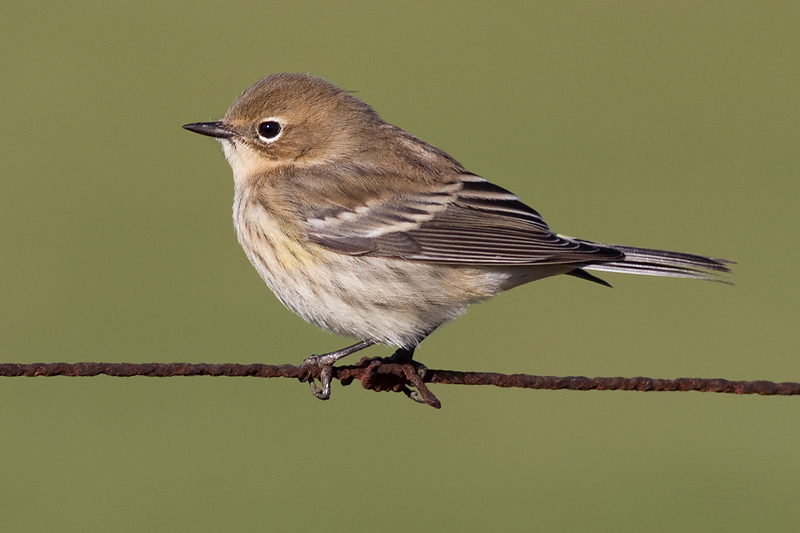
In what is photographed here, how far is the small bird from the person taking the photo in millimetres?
4797

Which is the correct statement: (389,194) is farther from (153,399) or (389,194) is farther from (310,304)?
(153,399)

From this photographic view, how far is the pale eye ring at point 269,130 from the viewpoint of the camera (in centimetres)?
568

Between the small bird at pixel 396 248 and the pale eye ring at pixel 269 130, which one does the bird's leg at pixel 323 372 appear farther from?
the pale eye ring at pixel 269 130

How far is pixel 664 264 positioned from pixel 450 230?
111 centimetres

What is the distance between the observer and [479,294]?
4.99m

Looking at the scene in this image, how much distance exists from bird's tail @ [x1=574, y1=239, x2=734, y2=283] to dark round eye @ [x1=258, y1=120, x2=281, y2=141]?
6.77 feet

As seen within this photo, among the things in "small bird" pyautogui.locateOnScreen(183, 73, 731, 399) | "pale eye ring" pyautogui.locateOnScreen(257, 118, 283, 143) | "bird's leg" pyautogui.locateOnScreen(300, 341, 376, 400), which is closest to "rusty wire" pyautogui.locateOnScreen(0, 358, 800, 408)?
"bird's leg" pyautogui.locateOnScreen(300, 341, 376, 400)

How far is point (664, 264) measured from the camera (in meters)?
4.71

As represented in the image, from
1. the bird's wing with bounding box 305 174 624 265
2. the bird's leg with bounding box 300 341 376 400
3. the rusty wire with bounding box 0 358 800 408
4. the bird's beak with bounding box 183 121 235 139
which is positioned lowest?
the bird's leg with bounding box 300 341 376 400

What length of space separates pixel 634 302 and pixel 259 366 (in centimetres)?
693

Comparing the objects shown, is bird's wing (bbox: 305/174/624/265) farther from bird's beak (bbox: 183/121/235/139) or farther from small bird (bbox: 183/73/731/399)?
bird's beak (bbox: 183/121/235/139)

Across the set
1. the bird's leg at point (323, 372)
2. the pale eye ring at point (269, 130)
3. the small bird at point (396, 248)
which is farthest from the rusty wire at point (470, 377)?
the pale eye ring at point (269, 130)

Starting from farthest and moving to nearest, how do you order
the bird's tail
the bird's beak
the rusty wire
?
the bird's beak
the bird's tail
the rusty wire

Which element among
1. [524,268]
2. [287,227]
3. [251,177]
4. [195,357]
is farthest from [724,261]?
[195,357]
